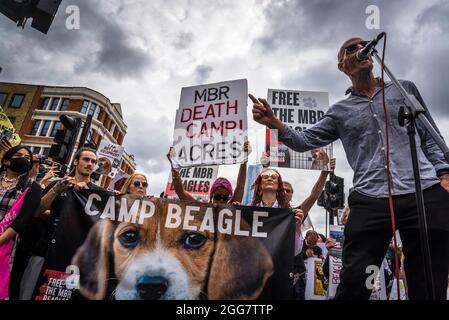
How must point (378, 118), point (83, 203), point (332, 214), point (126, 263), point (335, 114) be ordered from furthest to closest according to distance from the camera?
point (332, 214) < point (83, 203) < point (126, 263) < point (335, 114) < point (378, 118)

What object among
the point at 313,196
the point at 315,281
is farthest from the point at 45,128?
the point at 313,196

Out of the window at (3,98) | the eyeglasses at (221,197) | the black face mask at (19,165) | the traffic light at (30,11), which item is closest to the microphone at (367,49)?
the eyeglasses at (221,197)

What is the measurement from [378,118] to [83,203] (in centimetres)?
267

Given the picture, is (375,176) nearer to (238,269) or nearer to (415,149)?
(415,149)

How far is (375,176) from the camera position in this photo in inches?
67.7

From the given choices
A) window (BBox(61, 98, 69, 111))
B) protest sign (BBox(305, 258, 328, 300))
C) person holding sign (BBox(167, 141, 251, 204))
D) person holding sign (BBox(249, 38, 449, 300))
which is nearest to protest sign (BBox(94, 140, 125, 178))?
person holding sign (BBox(167, 141, 251, 204))

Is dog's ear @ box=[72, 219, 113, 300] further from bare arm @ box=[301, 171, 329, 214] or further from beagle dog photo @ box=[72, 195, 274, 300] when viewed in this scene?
bare arm @ box=[301, 171, 329, 214]

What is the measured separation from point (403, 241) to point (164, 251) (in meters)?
1.86

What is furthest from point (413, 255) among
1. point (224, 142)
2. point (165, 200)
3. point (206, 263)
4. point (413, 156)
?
point (224, 142)

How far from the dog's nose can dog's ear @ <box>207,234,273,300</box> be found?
0.40 m

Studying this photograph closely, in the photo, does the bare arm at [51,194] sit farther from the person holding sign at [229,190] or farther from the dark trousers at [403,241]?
the dark trousers at [403,241]

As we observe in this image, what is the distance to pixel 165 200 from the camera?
111 inches

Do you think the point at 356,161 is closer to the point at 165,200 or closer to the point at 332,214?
the point at 165,200

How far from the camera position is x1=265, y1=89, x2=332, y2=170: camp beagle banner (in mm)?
4895
